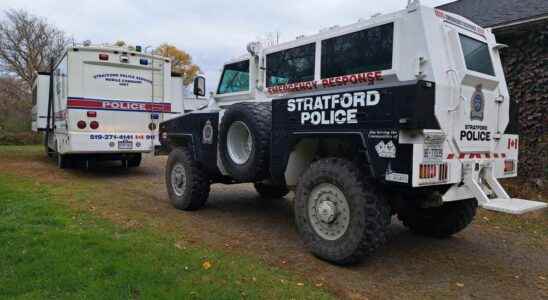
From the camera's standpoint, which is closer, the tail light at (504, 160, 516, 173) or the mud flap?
the mud flap

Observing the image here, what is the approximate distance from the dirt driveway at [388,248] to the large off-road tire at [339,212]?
0.22m

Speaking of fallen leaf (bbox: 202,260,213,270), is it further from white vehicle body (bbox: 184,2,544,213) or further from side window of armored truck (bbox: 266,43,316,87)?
side window of armored truck (bbox: 266,43,316,87)

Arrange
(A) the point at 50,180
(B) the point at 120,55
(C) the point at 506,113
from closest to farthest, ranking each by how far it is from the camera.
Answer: (C) the point at 506,113 → (A) the point at 50,180 → (B) the point at 120,55

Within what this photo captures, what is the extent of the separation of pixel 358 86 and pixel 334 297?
2.08 m

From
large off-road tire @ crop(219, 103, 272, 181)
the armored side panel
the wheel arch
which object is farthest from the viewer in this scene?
large off-road tire @ crop(219, 103, 272, 181)

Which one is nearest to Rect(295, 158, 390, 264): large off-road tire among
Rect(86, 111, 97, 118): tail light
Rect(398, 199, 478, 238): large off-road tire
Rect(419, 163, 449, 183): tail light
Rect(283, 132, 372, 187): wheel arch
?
Rect(283, 132, 372, 187): wheel arch

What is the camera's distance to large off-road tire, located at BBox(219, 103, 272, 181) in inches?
191

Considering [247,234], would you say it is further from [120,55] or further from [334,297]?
[120,55]

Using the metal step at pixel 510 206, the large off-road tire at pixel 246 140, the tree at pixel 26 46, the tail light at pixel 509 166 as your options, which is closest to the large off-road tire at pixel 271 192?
the large off-road tire at pixel 246 140

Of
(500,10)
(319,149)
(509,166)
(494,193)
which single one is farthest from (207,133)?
(500,10)

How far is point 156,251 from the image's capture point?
4.24 meters

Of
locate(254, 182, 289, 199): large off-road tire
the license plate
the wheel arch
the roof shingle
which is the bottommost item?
locate(254, 182, 289, 199): large off-road tire

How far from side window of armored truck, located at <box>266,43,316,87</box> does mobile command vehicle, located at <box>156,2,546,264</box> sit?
2cm

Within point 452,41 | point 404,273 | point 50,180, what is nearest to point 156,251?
point 404,273
